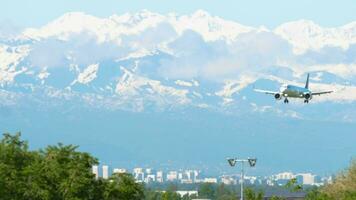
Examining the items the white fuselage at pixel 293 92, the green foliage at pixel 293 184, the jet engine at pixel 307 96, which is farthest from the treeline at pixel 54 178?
the green foliage at pixel 293 184

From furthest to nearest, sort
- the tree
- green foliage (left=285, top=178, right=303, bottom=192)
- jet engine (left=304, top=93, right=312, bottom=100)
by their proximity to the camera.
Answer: jet engine (left=304, top=93, right=312, bottom=100) → the tree → green foliage (left=285, top=178, right=303, bottom=192)

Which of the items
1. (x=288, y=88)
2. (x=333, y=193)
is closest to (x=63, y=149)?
(x=288, y=88)

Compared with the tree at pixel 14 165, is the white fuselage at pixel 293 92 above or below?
above

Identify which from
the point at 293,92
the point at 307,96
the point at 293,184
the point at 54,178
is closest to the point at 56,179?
the point at 54,178

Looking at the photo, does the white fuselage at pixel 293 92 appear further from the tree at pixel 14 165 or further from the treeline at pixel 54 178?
the tree at pixel 14 165

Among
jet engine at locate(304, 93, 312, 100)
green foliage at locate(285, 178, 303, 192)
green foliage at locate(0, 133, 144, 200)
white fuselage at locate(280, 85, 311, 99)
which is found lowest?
green foliage at locate(285, 178, 303, 192)

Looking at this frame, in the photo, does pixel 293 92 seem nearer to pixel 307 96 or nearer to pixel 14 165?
pixel 307 96

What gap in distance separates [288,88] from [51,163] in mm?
20671

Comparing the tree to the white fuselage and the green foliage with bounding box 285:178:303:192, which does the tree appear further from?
the green foliage with bounding box 285:178:303:192

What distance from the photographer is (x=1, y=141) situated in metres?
84.8

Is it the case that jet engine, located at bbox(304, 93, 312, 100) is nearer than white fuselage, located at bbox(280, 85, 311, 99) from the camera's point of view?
Yes

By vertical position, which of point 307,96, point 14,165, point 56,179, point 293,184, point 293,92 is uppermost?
point 293,92

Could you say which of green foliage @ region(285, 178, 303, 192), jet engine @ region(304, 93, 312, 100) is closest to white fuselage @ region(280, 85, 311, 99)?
jet engine @ region(304, 93, 312, 100)

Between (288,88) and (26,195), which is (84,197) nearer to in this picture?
(26,195)
